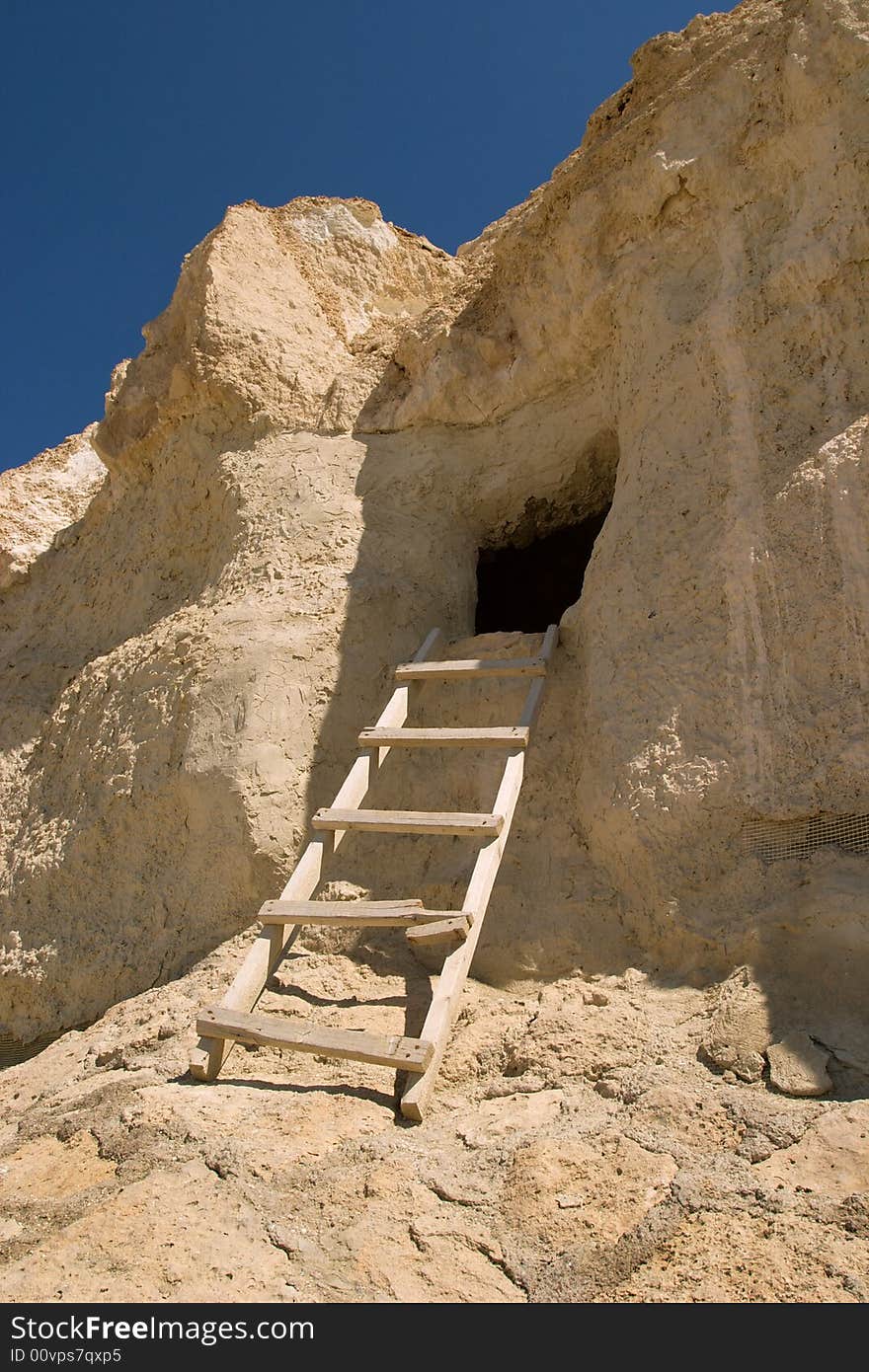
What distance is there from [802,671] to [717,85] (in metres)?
2.79

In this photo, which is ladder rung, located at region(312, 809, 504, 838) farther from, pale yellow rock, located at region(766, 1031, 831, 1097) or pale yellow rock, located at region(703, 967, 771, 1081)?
pale yellow rock, located at region(766, 1031, 831, 1097)

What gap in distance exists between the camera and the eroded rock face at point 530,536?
3.21 m

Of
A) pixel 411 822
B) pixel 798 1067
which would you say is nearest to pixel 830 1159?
pixel 798 1067

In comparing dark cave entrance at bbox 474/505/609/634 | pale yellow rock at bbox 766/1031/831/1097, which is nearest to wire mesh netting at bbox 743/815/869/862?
pale yellow rock at bbox 766/1031/831/1097

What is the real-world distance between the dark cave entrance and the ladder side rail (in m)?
2.05

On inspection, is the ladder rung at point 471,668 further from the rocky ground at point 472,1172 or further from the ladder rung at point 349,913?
the rocky ground at point 472,1172

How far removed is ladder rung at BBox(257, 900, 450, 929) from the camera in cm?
319

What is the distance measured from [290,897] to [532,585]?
335cm

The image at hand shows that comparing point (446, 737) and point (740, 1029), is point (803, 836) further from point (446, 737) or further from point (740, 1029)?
point (446, 737)

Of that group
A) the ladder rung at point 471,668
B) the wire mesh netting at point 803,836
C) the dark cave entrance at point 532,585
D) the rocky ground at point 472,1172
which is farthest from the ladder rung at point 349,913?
the dark cave entrance at point 532,585

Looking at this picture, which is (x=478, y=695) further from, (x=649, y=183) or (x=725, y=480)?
(x=649, y=183)

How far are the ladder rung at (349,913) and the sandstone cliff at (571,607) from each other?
312 millimetres

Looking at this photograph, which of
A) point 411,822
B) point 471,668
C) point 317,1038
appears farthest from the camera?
point 471,668

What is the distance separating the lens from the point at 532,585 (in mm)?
6242
